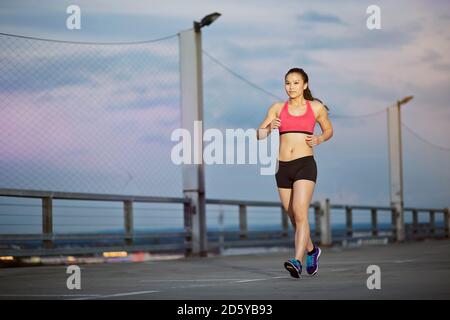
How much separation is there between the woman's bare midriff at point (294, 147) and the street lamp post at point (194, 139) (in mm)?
6867

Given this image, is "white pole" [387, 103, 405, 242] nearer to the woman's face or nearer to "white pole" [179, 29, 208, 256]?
"white pole" [179, 29, 208, 256]

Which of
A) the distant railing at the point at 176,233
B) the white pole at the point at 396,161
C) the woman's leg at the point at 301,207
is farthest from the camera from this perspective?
the white pole at the point at 396,161

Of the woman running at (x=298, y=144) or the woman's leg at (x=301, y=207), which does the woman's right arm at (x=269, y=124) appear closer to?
the woman running at (x=298, y=144)

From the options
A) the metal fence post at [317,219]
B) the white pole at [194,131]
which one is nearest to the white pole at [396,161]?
the metal fence post at [317,219]

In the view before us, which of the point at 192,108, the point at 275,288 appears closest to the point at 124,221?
the point at 192,108

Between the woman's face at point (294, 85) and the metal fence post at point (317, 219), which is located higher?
the woman's face at point (294, 85)

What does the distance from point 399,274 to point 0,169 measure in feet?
17.4

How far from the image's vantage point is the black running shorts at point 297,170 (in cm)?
710

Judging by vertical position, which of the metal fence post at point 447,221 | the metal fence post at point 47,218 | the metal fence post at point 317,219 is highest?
the metal fence post at point 47,218

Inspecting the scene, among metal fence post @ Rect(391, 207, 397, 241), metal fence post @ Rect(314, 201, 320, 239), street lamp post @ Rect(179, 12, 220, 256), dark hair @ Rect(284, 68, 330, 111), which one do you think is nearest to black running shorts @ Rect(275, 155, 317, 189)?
dark hair @ Rect(284, 68, 330, 111)

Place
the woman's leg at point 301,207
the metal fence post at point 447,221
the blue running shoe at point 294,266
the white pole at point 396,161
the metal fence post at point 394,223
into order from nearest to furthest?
the blue running shoe at point 294,266 → the woman's leg at point 301,207 → the metal fence post at point 394,223 → the white pole at point 396,161 → the metal fence post at point 447,221
